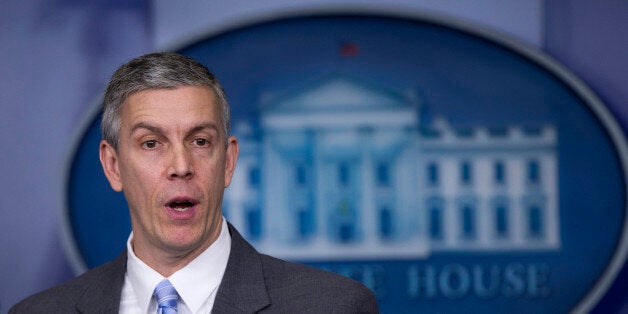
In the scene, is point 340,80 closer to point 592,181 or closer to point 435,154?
point 435,154

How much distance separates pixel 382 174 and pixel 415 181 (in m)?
0.11

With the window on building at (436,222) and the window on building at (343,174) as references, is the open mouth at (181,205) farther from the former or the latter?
the window on building at (436,222)

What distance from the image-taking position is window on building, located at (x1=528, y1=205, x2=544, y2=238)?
309 cm

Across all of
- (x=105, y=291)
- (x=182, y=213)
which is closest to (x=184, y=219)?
(x=182, y=213)

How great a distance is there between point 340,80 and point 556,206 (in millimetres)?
847

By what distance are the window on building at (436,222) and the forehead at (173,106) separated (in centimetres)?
150

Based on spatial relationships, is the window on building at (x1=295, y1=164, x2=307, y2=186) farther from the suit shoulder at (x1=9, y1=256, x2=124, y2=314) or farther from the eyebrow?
the eyebrow

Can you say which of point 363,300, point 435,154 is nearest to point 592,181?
point 435,154

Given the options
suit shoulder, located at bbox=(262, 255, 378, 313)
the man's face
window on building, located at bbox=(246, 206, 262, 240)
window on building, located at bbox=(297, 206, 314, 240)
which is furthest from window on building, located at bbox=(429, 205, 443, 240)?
the man's face

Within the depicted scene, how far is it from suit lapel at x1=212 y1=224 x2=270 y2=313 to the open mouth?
13cm

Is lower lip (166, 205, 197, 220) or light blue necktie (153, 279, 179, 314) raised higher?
lower lip (166, 205, 197, 220)

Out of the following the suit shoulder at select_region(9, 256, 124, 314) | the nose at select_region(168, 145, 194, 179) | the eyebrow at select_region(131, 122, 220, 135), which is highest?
the eyebrow at select_region(131, 122, 220, 135)

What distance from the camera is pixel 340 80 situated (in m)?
3.13

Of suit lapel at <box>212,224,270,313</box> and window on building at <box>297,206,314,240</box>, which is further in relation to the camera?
window on building at <box>297,206,314,240</box>
